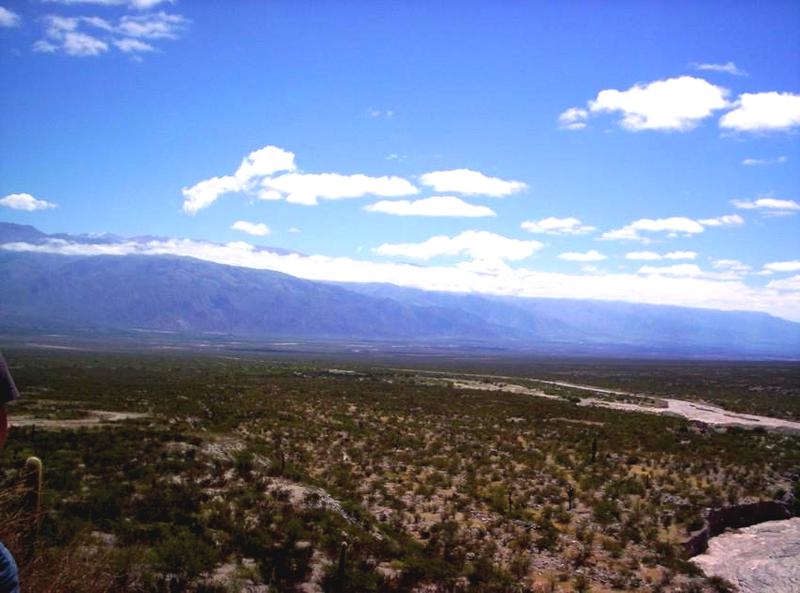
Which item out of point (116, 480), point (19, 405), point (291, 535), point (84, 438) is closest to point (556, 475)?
point (291, 535)

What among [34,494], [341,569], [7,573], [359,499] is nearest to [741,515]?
[359,499]

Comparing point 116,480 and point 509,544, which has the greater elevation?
point 116,480

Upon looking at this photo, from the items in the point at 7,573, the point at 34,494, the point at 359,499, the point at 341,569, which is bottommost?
the point at 359,499

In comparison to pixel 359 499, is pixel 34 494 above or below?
above

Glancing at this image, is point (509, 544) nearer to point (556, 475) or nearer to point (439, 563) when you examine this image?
point (439, 563)

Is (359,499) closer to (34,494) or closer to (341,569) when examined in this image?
(341,569)
